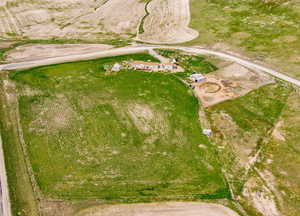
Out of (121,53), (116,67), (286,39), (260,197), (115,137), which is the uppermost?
(286,39)

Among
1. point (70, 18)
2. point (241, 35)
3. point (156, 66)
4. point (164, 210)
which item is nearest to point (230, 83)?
point (156, 66)

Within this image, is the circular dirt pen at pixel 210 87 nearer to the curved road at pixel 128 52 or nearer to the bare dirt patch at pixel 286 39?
the curved road at pixel 128 52

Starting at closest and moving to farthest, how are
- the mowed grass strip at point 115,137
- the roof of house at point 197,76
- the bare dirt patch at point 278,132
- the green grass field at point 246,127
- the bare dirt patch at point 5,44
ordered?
the mowed grass strip at point 115,137
the green grass field at point 246,127
the bare dirt patch at point 278,132
the roof of house at point 197,76
the bare dirt patch at point 5,44

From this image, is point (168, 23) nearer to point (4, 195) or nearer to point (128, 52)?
point (128, 52)

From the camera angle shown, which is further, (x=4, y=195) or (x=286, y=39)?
(x=286, y=39)

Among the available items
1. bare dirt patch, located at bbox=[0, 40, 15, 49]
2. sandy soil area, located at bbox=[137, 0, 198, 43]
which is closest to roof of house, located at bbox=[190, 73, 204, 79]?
sandy soil area, located at bbox=[137, 0, 198, 43]

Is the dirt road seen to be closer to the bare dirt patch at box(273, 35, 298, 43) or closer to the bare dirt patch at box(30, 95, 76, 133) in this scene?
the bare dirt patch at box(30, 95, 76, 133)

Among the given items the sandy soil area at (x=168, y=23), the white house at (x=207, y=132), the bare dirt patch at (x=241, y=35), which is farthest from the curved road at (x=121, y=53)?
the white house at (x=207, y=132)
